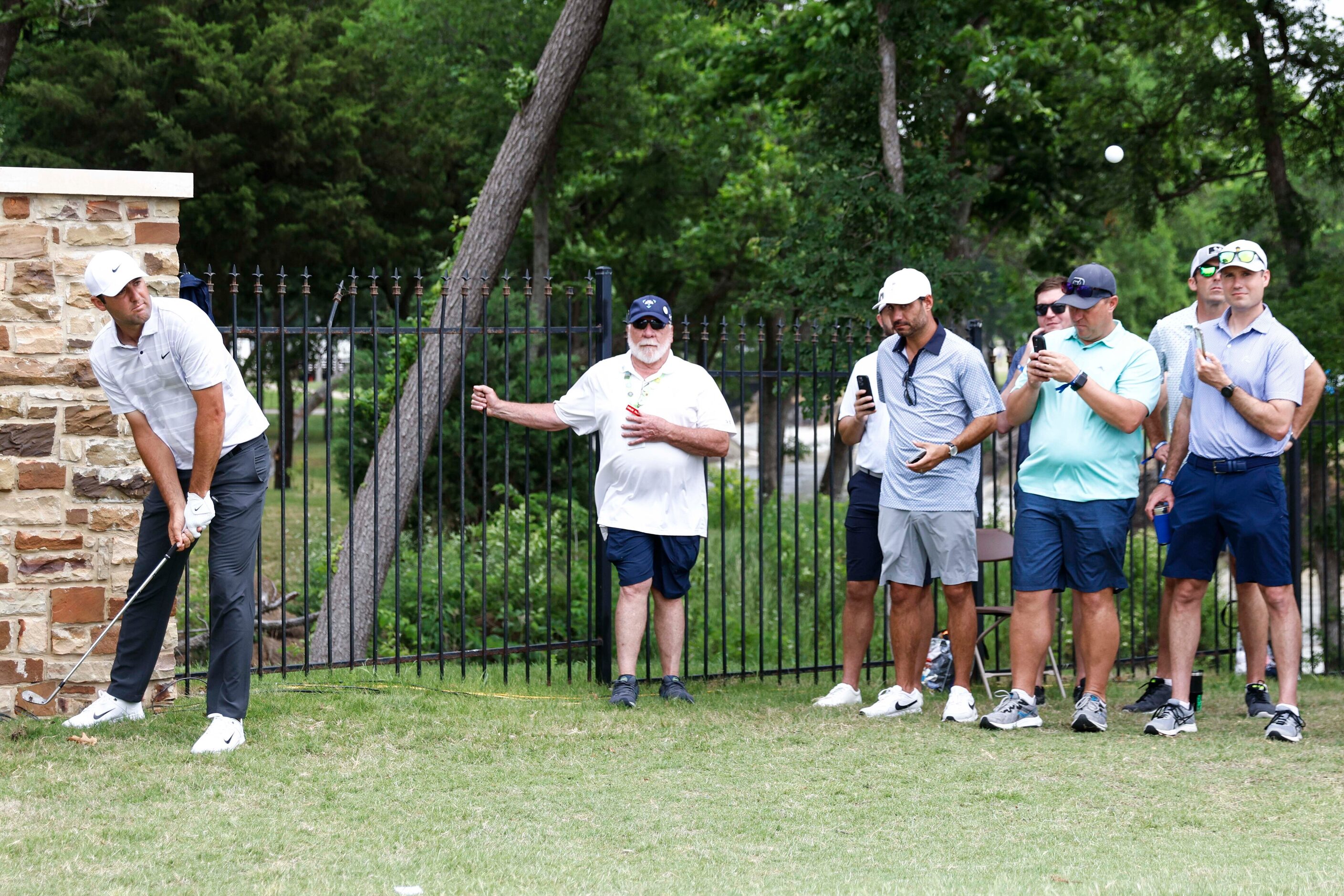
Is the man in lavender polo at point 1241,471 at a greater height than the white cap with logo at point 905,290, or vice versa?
the white cap with logo at point 905,290

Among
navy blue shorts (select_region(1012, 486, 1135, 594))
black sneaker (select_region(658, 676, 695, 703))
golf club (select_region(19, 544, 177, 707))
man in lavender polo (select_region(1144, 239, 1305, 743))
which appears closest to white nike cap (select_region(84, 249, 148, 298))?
golf club (select_region(19, 544, 177, 707))

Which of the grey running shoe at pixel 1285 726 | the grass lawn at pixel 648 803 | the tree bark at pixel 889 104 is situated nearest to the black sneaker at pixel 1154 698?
the grass lawn at pixel 648 803

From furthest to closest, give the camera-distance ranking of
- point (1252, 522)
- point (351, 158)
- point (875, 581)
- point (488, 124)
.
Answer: point (351, 158), point (488, 124), point (875, 581), point (1252, 522)

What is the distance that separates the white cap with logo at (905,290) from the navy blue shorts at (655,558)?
1.33 metres

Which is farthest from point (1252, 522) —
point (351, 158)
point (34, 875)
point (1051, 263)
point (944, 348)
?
point (351, 158)

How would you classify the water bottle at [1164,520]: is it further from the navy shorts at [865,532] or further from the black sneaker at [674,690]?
the black sneaker at [674,690]

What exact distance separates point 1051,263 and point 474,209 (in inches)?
372

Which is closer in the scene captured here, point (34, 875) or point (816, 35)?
point (34, 875)

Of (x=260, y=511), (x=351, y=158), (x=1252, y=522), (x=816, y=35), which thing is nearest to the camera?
(x=260, y=511)

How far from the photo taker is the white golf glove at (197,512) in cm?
458

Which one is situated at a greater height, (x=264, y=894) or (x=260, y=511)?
(x=260, y=511)

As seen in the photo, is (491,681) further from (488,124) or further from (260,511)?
(488,124)

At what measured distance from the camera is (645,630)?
19.9 feet

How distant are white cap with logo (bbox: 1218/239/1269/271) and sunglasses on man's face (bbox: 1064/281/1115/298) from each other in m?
0.49
